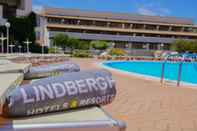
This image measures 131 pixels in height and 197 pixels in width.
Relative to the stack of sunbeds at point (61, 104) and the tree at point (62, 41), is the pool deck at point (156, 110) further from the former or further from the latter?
the tree at point (62, 41)

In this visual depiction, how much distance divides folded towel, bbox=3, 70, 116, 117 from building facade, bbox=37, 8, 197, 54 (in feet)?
155

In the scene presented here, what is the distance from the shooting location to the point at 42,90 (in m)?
1.68

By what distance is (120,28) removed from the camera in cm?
5438

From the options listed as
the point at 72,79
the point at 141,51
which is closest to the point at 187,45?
the point at 141,51

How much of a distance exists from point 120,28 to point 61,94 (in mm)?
53217

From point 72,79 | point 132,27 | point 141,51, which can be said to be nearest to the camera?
point 72,79

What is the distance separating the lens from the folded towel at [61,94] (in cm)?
163

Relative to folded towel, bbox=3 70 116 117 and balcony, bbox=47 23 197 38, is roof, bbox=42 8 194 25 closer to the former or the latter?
balcony, bbox=47 23 197 38

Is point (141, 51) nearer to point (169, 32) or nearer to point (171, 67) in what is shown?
point (169, 32)

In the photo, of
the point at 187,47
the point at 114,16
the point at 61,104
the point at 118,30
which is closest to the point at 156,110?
the point at 61,104

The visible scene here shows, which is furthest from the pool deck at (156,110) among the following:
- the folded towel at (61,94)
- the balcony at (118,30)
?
the balcony at (118,30)

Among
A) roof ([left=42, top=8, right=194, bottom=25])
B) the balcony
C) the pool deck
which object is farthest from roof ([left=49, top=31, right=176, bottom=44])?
the pool deck

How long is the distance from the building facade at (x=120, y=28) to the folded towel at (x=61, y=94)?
47157 mm

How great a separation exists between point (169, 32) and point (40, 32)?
104 feet
